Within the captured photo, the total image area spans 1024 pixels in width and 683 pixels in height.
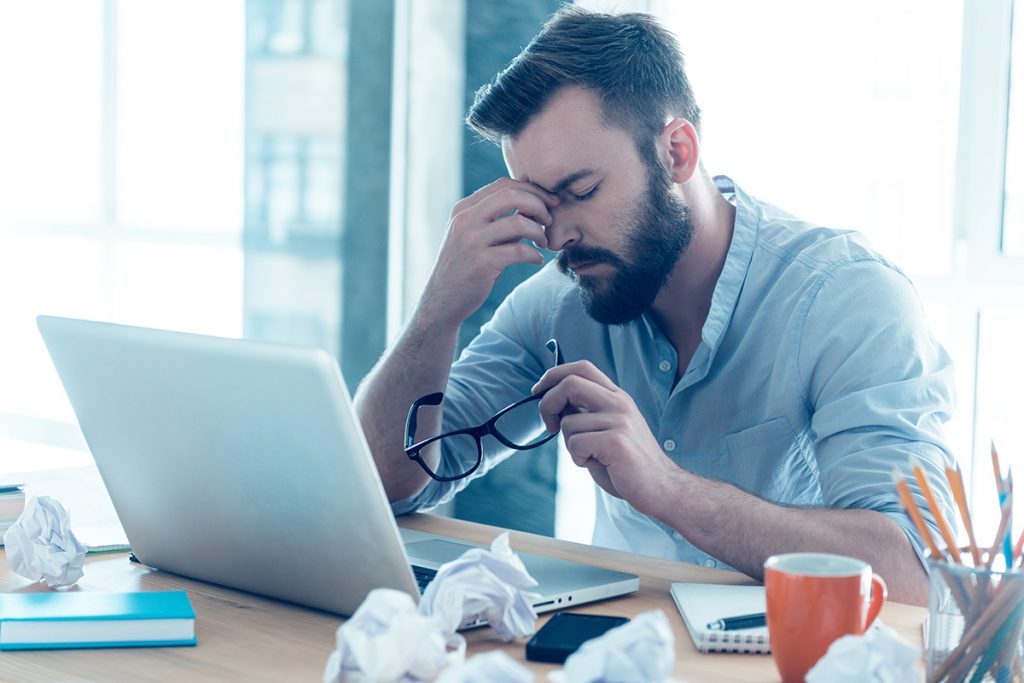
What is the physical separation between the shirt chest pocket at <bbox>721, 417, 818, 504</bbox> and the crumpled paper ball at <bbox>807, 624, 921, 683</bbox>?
76 cm

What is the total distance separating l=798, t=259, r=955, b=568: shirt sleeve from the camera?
4.10 ft

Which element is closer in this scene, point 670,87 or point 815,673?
point 815,673

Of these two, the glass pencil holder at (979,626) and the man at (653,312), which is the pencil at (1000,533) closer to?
the glass pencil holder at (979,626)

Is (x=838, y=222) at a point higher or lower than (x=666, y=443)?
higher

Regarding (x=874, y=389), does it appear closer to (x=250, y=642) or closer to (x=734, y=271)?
(x=734, y=271)

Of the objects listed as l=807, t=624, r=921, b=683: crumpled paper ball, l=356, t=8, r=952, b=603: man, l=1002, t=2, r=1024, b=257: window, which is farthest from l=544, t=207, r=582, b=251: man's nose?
l=1002, t=2, r=1024, b=257: window

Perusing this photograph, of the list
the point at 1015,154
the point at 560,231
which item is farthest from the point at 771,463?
the point at 1015,154

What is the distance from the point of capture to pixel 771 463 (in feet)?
5.00

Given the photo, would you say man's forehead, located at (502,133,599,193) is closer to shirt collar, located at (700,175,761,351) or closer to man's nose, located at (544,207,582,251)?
man's nose, located at (544,207,582,251)

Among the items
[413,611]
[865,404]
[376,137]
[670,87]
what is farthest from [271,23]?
[413,611]

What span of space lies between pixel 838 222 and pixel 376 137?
3.67 feet

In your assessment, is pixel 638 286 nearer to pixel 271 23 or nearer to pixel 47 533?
pixel 47 533

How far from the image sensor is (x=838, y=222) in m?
2.52

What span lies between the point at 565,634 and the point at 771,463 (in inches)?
26.2
